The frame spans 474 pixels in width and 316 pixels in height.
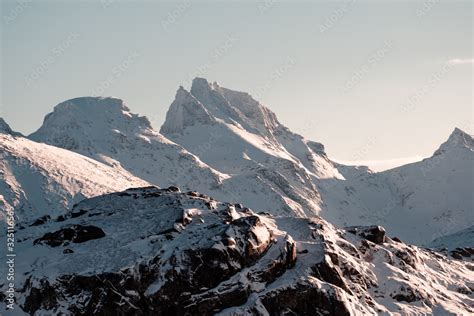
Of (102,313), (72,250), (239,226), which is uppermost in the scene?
(239,226)

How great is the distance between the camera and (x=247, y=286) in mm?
83688

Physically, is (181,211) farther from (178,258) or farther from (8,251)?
(8,251)

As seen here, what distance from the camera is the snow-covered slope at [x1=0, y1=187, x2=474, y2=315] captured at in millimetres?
81938

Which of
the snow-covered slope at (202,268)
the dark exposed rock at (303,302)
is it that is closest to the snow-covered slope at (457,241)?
the snow-covered slope at (202,268)

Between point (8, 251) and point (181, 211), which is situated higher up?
point (181, 211)

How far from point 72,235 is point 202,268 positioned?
72.5 ft

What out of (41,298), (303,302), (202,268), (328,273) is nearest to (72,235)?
(41,298)

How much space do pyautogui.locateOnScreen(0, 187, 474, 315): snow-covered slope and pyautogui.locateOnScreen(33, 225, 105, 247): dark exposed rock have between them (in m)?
0.17

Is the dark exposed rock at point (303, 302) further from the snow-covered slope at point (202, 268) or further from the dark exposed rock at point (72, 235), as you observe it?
the dark exposed rock at point (72, 235)


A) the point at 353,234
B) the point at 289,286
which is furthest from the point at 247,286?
the point at 353,234

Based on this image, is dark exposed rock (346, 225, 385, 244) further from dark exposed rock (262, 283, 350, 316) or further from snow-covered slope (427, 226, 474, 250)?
snow-covered slope (427, 226, 474, 250)

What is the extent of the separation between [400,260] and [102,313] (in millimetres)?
49750

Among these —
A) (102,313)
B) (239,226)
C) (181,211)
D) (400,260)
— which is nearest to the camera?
(102,313)

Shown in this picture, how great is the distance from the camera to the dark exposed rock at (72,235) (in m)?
94.1
